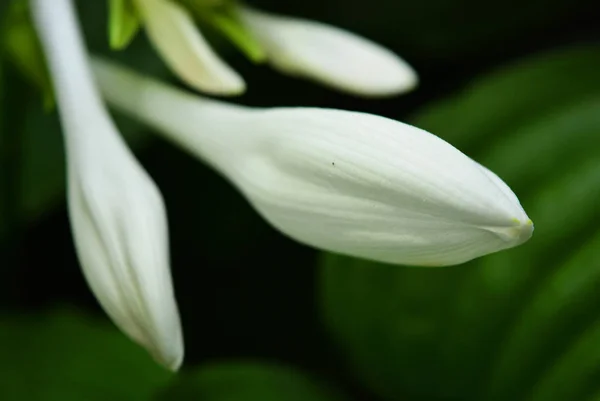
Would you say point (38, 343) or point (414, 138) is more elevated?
point (414, 138)

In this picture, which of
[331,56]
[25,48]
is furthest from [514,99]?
[25,48]

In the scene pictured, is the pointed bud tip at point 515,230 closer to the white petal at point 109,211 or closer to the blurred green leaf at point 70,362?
the white petal at point 109,211

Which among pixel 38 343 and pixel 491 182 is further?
pixel 38 343

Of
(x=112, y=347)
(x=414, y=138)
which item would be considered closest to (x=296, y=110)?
(x=414, y=138)

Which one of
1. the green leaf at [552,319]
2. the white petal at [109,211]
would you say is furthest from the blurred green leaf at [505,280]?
the white petal at [109,211]

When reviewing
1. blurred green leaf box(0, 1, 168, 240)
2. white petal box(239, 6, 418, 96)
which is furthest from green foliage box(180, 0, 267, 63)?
blurred green leaf box(0, 1, 168, 240)

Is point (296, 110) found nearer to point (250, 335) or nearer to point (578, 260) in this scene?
point (578, 260)
